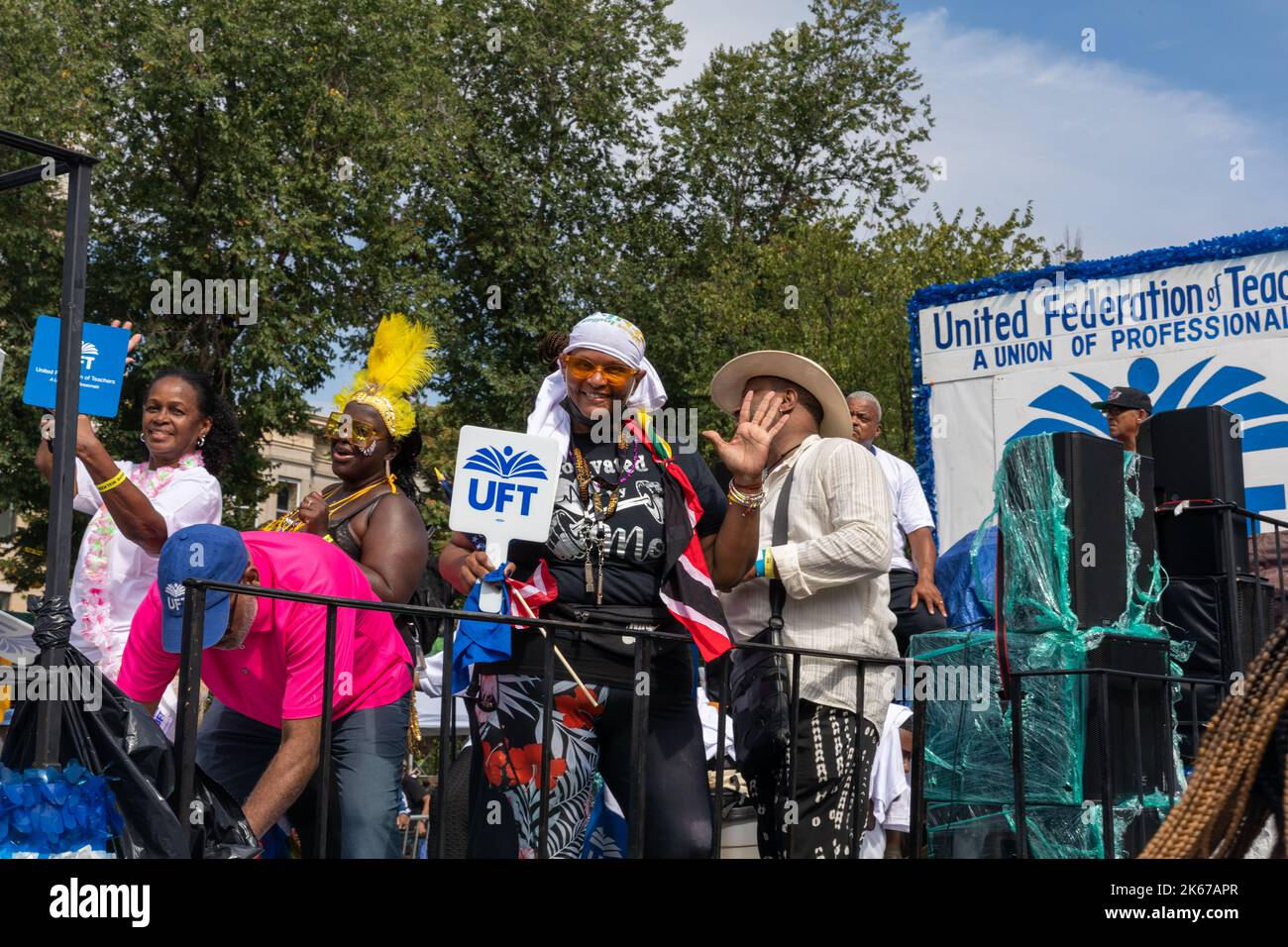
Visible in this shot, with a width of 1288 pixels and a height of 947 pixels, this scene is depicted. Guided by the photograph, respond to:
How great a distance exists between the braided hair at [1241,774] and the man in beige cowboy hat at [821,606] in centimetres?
185

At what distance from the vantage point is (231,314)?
789 inches

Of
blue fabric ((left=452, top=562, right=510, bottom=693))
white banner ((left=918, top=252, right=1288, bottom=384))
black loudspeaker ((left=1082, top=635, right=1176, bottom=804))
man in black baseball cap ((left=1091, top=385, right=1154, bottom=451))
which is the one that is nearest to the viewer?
blue fabric ((left=452, top=562, right=510, bottom=693))

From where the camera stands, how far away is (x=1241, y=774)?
6.11ft

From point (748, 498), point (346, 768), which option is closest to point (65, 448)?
point (346, 768)

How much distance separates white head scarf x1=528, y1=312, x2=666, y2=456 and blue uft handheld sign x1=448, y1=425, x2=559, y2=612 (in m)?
0.18

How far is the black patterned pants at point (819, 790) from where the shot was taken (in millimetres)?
3703

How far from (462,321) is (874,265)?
26.0 ft

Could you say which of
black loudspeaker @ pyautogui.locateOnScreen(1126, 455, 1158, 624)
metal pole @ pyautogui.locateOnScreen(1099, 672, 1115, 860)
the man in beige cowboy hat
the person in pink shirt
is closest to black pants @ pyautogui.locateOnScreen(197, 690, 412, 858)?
the person in pink shirt

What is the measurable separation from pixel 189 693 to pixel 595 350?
4.88 ft

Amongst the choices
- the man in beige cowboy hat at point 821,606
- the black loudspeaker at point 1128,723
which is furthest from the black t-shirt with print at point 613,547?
the black loudspeaker at point 1128,723

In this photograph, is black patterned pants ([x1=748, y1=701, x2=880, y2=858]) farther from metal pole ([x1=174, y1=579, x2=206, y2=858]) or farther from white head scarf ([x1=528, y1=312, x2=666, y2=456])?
metal pole ([x1=174, y1=579, x2=206, y2=858])

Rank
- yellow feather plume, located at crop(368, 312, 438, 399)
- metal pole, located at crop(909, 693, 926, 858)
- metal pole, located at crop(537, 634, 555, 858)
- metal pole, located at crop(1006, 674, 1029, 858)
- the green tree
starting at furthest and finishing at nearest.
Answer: the green tree → yellow feather plume, located at crop(368, 312, 438, 399) → metal pole, located at crop(1006, 674, 1029, 858) → metal pole, located at crop(909, 693, 926, 858) → metal pole, located at crop(537, 634, 555, 858)

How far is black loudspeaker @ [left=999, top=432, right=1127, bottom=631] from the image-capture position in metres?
4.52

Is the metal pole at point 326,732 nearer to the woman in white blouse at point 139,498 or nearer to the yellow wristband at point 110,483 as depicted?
the woman in white blouse at point 139,498
